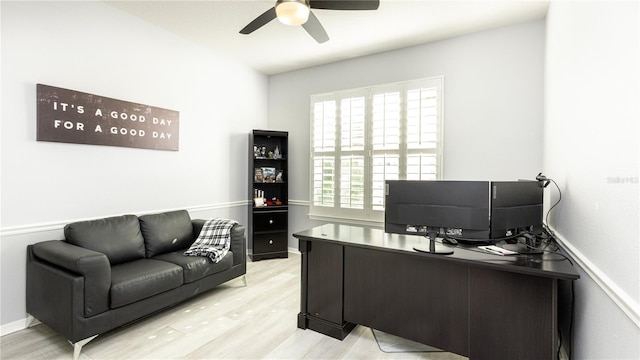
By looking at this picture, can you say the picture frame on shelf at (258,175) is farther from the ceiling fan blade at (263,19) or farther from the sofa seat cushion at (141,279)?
the ceiling fan blade at (263,19)

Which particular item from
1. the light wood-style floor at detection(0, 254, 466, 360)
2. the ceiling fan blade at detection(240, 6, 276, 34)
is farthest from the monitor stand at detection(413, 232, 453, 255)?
the ceiling fan blade at detection(240, 6, 276, 34)

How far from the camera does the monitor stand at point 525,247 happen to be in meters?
1.92

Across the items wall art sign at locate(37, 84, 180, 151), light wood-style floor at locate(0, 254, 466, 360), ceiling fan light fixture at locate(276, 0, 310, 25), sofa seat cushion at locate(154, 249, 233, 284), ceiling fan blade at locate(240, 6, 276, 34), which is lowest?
light wood-style floor at locate(0, 254, 466, 360)

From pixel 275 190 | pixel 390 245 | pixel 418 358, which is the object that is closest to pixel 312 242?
pixel 390 245

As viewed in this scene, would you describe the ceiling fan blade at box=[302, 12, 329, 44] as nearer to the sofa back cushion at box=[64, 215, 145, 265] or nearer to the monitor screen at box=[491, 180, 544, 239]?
the monitor screen at box=[491, 180, 544, 239]

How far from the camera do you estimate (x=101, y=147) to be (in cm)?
297

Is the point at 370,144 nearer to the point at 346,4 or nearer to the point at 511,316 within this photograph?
the point at 346,4

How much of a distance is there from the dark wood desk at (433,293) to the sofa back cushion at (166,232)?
1.60 meters

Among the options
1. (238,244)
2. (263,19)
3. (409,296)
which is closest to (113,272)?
(238,244)

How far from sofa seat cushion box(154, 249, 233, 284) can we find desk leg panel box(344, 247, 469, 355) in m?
1.45

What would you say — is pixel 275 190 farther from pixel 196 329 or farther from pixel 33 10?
pixel 33 10

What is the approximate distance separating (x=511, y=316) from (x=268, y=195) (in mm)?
3705

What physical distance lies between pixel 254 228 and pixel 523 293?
348 cm

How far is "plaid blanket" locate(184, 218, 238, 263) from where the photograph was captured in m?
3.01
